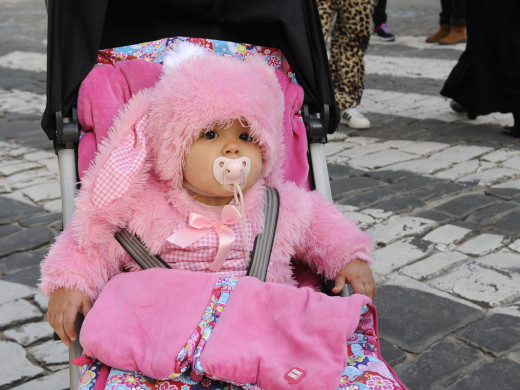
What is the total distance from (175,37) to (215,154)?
0.78m

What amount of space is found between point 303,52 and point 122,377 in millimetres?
1428

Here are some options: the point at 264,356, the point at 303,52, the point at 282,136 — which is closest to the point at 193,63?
the point at 282,136

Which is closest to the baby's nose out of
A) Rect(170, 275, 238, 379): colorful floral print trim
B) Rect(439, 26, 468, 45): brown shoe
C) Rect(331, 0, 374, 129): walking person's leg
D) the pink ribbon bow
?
the pink ribbon bow

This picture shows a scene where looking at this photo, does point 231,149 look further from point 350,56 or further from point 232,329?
point 350,56

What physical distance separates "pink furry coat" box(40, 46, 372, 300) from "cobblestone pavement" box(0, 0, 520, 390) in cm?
81

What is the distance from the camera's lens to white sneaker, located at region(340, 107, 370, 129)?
258 inches

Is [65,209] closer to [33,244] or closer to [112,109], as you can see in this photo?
[112,109]

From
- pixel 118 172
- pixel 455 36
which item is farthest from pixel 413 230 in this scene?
pixel 455 36

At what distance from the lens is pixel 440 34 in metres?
10.5

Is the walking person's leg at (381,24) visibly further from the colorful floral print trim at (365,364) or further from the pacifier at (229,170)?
the colorful floral print trim at (365,364)

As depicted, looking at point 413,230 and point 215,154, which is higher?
point 215,154

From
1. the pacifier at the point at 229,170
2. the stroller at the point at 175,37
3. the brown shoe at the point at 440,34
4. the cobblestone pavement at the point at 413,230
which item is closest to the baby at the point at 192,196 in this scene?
the pacifier at the point at 229,170

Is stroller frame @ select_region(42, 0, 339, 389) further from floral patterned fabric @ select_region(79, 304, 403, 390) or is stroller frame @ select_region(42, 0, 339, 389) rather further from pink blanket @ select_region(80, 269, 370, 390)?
floral patterned fabric @ select_region(79, 304, 403, 390)

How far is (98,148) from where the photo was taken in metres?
2.51
